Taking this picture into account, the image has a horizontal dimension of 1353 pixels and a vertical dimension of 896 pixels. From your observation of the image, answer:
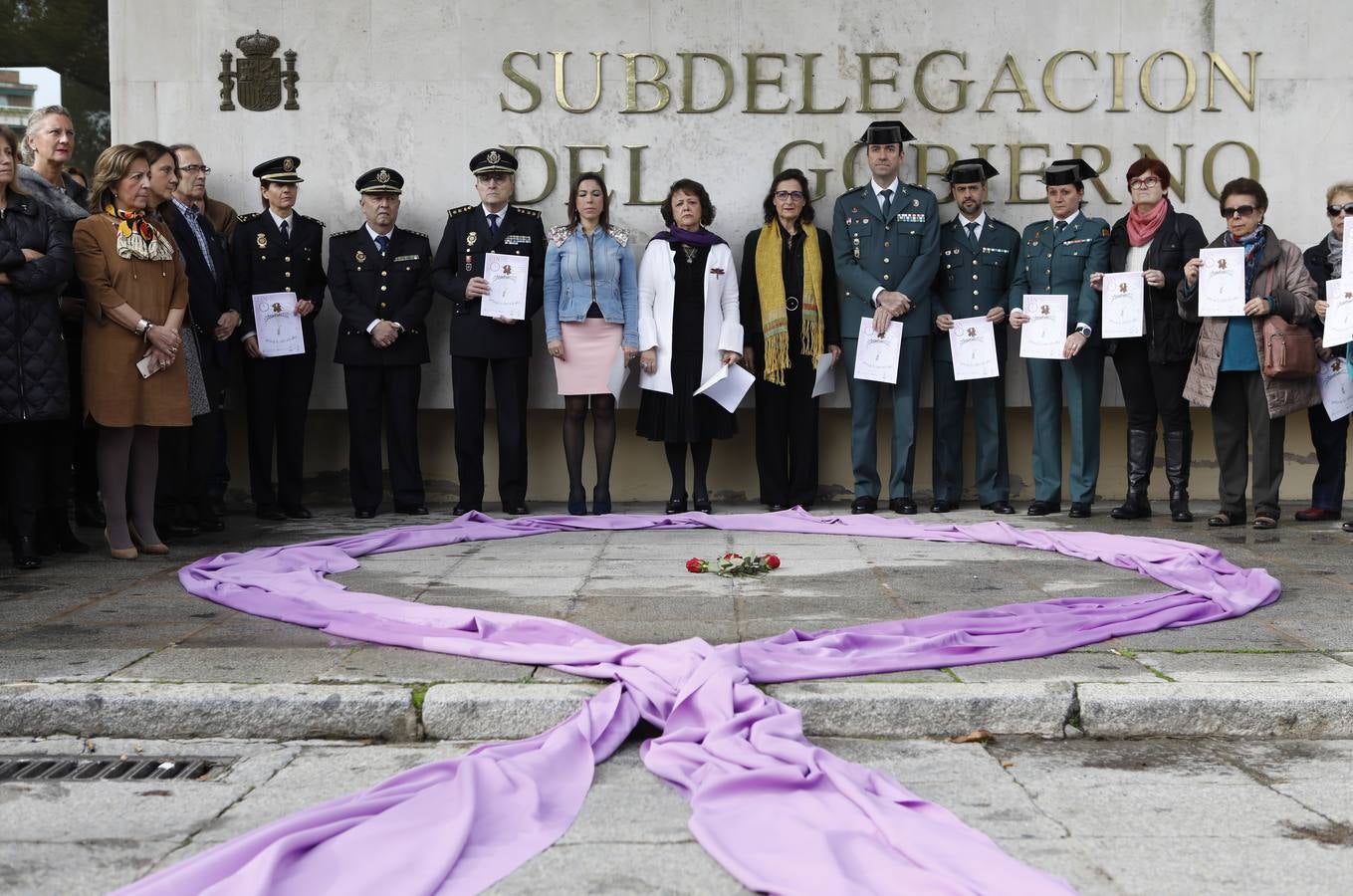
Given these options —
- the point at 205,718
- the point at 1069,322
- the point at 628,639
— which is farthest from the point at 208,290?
the point at 1069,322

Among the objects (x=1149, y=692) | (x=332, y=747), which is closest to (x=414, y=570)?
(x=332, y=747)

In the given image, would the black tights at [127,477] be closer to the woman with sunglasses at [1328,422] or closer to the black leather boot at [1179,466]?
the black leather boot at [1179,466]

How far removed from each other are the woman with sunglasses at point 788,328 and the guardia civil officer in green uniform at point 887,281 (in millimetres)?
169

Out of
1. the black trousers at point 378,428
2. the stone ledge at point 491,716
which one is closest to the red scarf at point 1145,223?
the black trousers at point 378,428

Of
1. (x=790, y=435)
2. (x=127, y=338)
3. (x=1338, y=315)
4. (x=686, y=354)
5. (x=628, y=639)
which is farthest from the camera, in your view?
(x=790, y=435)

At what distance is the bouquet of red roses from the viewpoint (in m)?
6.36

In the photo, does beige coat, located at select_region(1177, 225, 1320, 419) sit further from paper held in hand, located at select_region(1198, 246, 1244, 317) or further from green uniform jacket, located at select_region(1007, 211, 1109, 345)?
green uniform jacket, located at select_region(1007, 211, 1109, 345)

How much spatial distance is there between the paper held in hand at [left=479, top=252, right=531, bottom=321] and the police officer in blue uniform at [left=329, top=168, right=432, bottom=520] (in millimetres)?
429

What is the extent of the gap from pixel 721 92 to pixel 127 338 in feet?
14.4

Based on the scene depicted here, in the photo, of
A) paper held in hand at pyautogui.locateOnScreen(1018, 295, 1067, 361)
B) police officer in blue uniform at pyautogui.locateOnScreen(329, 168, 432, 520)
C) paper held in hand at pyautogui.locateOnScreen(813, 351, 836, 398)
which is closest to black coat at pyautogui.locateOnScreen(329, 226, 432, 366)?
police officer in blue uniform at pyautogui.locateOnScreen(329, 168, 432, 520)

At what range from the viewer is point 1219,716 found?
411cm

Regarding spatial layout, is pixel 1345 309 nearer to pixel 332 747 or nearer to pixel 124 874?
pixel 332 747

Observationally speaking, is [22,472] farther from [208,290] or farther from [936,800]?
[936,800]

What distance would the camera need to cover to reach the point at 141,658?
4.59 m
